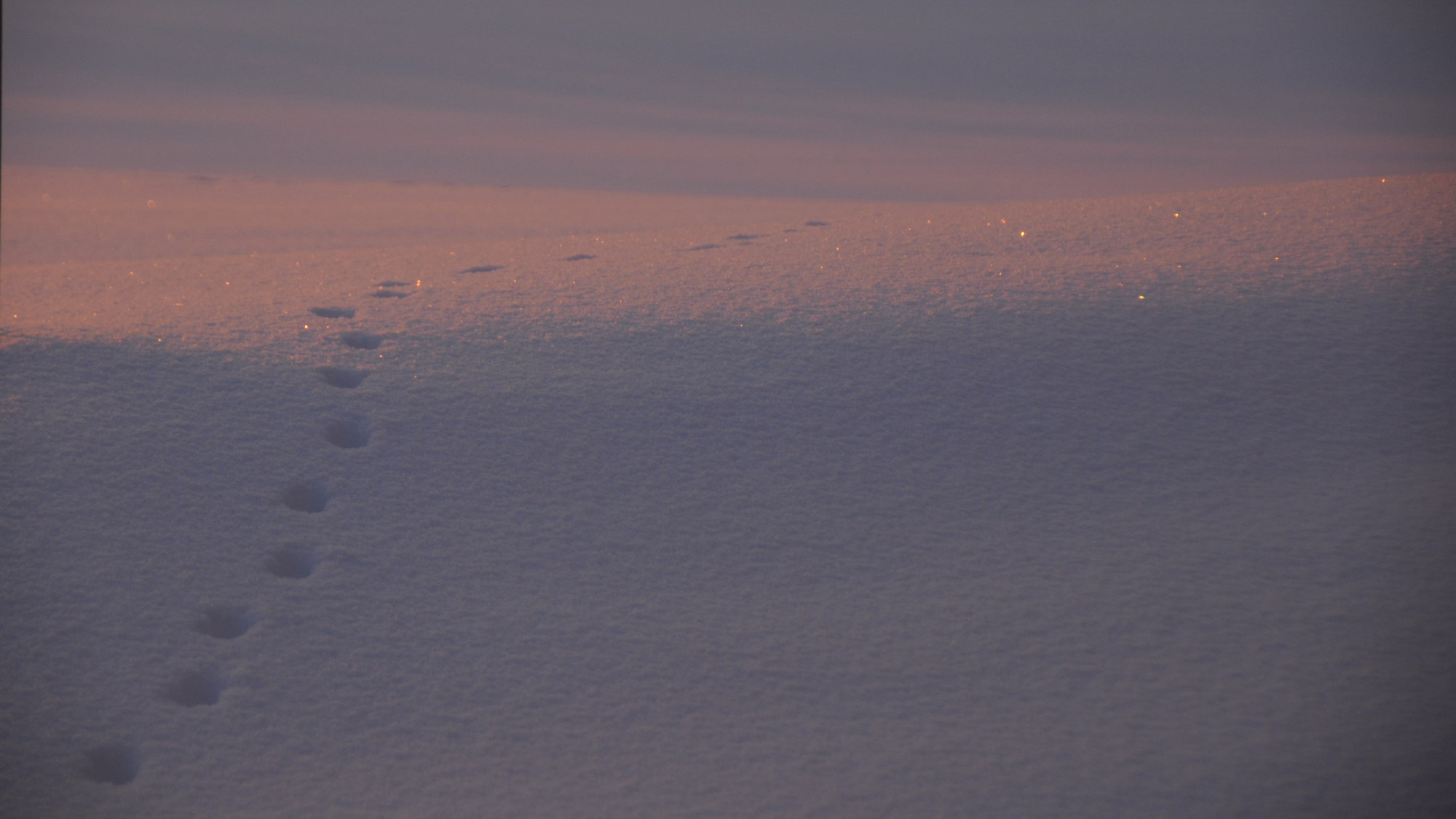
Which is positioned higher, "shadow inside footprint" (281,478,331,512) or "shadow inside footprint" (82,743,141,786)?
"shadow inside footprint" (281,478,331,512)

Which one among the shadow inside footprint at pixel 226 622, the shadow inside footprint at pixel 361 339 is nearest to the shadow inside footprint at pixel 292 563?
the shadow inside footprint at pixel 226 622

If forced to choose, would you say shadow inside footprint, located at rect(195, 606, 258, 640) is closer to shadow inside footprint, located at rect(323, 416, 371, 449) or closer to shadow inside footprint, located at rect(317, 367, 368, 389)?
shadow inside footprint, located at rect(323, 416, 371, 449)

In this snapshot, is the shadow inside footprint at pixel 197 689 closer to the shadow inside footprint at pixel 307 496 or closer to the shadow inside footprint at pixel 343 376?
the shadow inside footprint at pixel 307 496

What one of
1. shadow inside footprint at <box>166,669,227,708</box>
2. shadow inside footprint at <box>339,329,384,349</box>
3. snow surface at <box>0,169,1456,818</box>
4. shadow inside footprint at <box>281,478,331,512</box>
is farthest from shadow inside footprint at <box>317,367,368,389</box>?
shadow inside footprint at <box>166,669,227,708</box>

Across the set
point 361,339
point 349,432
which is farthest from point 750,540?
point 361,339

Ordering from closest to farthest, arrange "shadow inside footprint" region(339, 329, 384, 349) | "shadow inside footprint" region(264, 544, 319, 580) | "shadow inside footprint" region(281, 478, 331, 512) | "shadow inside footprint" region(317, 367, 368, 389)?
"shadow inside footprint" region(264, 544, 319, 580)
"shadow inside footprint" region(281, 478, 331, 512)
"shadow inside footprint" region(317, 367, 368, 389)
"shadow inside footprint" region(339, 329, 384, 349)

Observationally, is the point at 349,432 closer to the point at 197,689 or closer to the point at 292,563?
the point at 292,563
